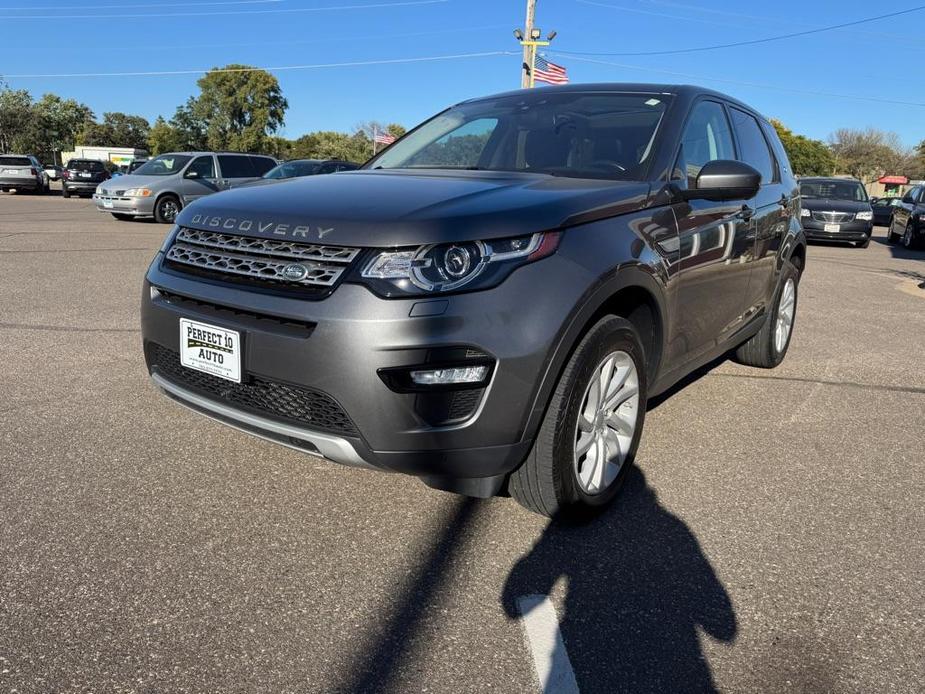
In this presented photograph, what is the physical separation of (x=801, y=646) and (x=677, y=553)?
1.82 feet

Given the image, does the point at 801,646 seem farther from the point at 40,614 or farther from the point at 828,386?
the point at 828,386

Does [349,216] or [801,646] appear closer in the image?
[801,646]

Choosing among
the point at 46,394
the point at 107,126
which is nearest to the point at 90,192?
the point at 46,394

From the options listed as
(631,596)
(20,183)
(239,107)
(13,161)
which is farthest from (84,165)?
(239,107)

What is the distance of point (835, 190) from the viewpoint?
17.0 m

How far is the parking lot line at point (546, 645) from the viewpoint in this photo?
6.41 ft

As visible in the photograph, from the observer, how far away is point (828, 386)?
4.83m

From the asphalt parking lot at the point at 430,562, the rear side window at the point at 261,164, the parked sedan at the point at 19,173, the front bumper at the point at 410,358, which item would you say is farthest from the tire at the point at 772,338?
the parked sedan at the point at 19,173

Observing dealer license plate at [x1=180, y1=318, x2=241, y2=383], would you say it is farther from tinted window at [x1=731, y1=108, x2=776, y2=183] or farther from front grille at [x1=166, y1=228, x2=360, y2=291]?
tinted window at [x1=731, y1=108, x2=776, y2=183]

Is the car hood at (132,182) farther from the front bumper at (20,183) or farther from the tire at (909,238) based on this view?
the tire at (909,238)

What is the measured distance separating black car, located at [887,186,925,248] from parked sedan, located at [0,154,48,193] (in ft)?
99.2

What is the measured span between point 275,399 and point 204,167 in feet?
50.9

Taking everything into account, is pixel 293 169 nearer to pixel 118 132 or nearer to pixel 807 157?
pixel 807 157

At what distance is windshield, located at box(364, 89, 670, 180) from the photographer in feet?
10.9
